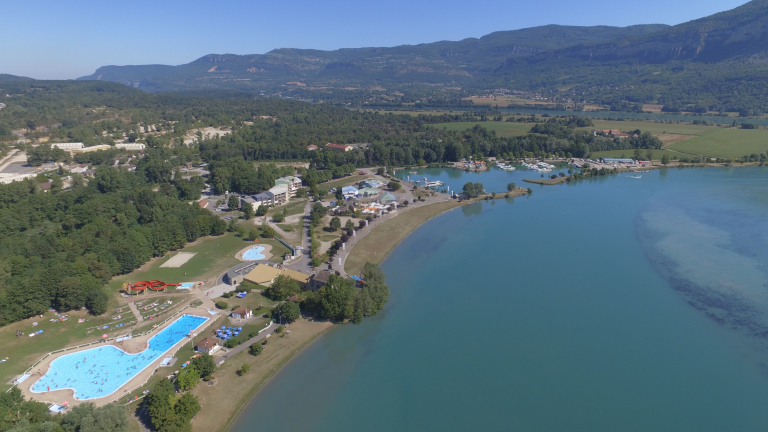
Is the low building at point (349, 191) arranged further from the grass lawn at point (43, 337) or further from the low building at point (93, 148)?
the low building at point (93, 148)

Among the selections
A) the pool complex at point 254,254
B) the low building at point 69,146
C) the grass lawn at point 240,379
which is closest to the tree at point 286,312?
the grass lawn at point 240,379

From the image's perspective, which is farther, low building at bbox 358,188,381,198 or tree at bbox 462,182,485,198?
tree at bbox 462,182,485,198

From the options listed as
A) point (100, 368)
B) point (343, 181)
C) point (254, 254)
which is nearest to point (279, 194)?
point (343, 181)

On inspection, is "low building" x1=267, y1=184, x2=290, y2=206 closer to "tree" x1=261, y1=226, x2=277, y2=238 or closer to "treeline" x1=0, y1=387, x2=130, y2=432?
"tree" x1=261, y1=226, x2=277, y2=238

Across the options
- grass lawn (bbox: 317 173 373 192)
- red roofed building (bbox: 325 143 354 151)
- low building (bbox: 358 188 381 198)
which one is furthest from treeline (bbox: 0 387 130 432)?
red roofed building (bbox: 325 143 354 151)

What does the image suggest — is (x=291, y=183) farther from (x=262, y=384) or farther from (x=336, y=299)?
(x=262, y=384)

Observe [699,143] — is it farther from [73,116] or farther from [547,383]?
[73,116]
